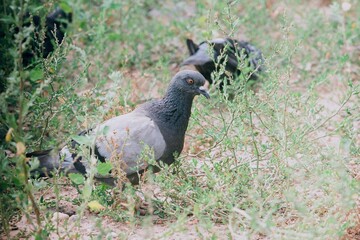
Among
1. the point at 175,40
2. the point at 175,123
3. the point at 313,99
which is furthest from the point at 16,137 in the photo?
the point at 175,40

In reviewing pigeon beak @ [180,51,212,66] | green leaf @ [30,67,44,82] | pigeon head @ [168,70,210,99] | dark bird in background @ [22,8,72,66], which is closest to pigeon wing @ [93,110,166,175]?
pigeon head @ [168,70,210,99]

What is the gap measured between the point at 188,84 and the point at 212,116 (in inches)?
13.9

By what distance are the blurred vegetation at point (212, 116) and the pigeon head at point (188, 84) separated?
0.18 m

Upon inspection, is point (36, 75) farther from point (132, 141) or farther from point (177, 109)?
point (177, 109)

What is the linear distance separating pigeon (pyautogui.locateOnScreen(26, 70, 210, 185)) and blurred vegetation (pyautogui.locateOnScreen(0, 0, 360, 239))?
4.7 inches

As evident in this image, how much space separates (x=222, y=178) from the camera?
3.57 meters

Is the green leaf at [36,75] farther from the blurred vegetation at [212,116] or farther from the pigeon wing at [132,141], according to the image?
the pigeon wing at [132,141]

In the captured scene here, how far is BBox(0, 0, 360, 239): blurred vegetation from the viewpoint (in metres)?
3.07

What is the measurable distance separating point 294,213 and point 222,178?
1.49ft

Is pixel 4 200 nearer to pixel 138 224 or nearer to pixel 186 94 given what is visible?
pixel 138 224

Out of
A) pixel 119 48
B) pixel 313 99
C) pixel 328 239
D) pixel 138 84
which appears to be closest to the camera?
pixel 328 239

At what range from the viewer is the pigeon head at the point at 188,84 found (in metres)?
4.15

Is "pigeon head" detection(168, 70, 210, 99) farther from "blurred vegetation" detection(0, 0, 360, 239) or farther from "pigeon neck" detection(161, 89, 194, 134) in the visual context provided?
"blurred vegetation" detection(0, 0, 360, 239)

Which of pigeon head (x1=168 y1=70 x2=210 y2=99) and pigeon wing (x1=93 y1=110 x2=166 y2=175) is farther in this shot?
pigeon head (x1=168 y1=70 x2=210 y2=99)
